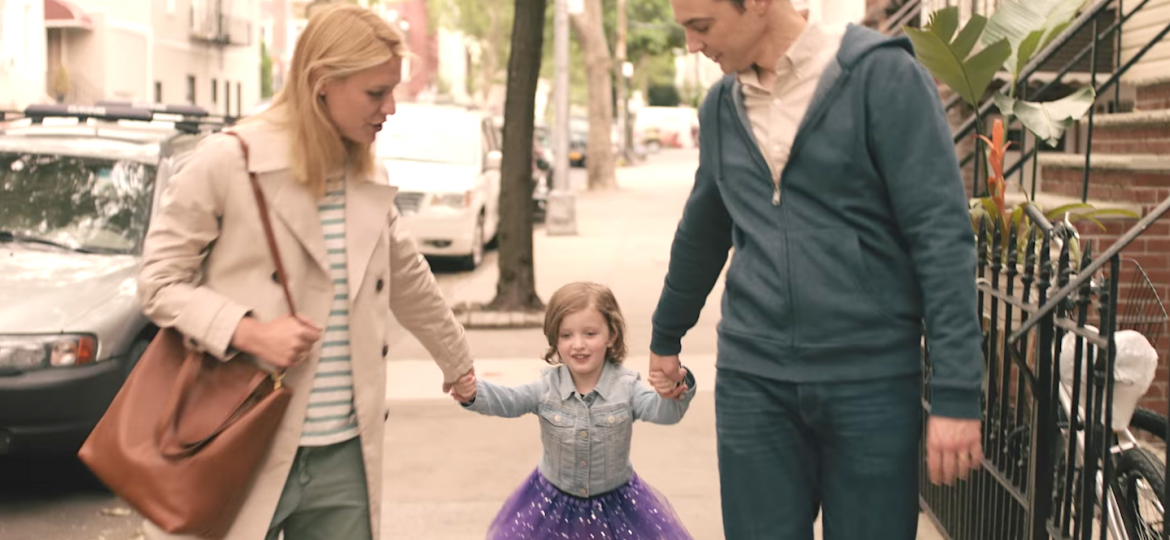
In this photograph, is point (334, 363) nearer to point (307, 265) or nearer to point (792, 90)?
point (307, 265)

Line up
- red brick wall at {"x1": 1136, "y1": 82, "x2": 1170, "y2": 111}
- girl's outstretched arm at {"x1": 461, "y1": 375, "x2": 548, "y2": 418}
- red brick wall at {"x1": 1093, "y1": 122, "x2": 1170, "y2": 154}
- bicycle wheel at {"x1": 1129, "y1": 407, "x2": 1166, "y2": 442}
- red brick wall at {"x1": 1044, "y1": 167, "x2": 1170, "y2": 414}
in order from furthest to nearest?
red brick wall at {"x1": 1136, "y1": 82, "x2": 1170, "y2": 111}
red brick wall at {"x1": 1093, "y1": 122, "x2": 1170, "y2": 154}
red brick wall at {"x1": 1044, "y1": 167, "x2": 1170, "y2": 414}
bicycle wheel at {"x1": 1129, "y1": 407, "x2": 1166, "y2": 442}
girl's outstretched arm at {"x1": 461, "y1": 375, "x2": 548, "y2": 418}

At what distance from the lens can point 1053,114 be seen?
6.24 metres

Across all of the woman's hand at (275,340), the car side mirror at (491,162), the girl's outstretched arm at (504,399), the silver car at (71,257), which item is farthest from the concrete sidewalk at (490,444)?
the car side mirror at (491,162)

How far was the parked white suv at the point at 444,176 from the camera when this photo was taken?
1525 cm

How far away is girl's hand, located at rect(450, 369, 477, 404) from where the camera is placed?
13.4ft

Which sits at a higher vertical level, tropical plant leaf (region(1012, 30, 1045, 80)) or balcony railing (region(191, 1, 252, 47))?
balcony railing (region(191, 1, 252, 47))

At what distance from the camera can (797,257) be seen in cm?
304

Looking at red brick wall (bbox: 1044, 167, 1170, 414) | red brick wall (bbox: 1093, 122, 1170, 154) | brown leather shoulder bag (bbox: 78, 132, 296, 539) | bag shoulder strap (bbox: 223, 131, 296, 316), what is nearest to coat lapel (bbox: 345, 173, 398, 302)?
bag shoulder strap (bbox: 223, 131, 296, 316)

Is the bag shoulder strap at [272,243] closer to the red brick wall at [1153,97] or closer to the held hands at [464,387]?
the held hands at [464,387]

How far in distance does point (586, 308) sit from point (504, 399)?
355 millimetres

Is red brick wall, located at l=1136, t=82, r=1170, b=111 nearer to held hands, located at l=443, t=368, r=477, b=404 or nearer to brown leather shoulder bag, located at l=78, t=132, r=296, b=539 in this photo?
held hands, located at l=443, t=368, r=477, b=404

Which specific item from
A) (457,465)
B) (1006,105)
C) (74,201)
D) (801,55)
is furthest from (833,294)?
(74,201)

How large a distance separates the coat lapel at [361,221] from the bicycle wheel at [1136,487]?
8.07ft

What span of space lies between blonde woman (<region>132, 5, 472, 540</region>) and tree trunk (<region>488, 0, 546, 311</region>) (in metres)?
8.35
